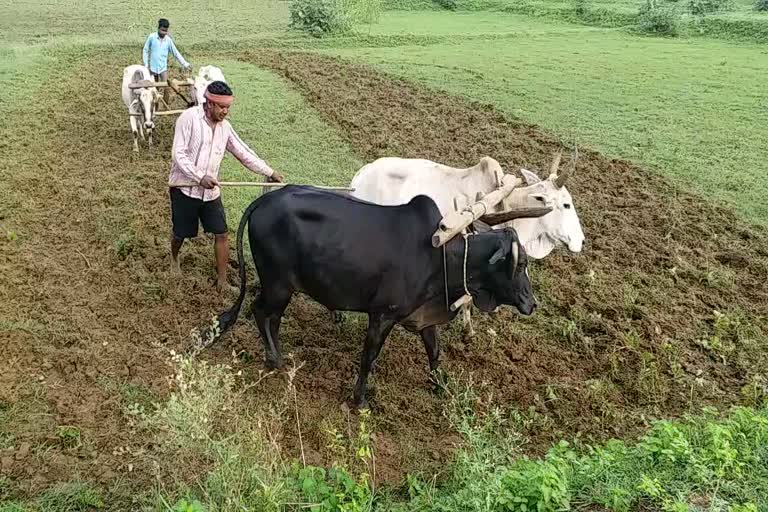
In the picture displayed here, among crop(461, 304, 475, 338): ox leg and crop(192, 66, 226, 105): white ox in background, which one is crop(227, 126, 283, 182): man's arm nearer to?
crop(461, 304, 475, 338): ox leg

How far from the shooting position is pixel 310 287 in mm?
5020

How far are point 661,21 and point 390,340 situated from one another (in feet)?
76.0

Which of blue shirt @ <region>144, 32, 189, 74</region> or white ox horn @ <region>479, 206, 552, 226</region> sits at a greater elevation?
blue shirt @ <region>144, 32, 189, 74</region>

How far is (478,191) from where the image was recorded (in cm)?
595

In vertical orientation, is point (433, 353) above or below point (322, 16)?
below

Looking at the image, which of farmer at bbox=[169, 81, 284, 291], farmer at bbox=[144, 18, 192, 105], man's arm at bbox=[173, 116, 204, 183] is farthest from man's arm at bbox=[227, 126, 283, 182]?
farmer at bbox=[144, 18, 192, 105]

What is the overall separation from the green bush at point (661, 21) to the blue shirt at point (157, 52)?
18863 mm

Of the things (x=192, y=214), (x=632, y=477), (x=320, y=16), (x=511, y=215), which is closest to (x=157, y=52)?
(x=192, y=214)

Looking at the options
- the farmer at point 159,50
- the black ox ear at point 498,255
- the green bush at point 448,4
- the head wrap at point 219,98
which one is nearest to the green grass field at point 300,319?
the black ox ear at point 498,255

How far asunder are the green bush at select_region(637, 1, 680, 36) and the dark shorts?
75.4ft

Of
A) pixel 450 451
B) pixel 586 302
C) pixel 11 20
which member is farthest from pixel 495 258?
pixel 11 20

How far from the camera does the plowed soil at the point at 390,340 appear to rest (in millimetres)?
4816

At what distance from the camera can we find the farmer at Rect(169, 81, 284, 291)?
5660 mm

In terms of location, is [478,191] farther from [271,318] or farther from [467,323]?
[271,318]
